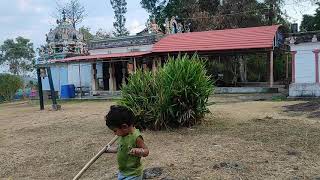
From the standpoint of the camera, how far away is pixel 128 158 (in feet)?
13.0

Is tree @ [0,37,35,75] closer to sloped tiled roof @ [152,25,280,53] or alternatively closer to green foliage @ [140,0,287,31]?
green foliage @ [140,0,287,31]

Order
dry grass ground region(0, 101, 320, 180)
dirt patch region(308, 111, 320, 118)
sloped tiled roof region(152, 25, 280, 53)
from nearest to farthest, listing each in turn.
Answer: dry grass ground region(0, 101, 320, 180)
dirt patch region(308, 111, 320, 118)
sloped tiled roof region(152, 25, 280, 53)

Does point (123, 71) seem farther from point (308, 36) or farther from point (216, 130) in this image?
point (216, 130)

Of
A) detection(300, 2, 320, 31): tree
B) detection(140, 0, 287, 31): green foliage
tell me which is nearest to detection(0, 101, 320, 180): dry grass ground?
detection(140, 0, 287, 31): green foliage

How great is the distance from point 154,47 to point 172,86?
15.7 meters

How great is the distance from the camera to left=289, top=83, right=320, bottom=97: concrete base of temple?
18.5 metres

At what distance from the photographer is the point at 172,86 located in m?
9.65

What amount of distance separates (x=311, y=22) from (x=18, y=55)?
34.7 m

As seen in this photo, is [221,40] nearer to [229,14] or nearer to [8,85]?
[229,14]

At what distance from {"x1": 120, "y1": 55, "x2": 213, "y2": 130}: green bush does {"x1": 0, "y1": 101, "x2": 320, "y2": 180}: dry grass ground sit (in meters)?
0.36

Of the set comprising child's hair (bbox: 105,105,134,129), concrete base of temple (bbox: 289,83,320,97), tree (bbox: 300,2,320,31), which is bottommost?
concrete base of temple (bbox: 289,83,320,97)

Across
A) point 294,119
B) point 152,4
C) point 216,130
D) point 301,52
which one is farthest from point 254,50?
point 152,4

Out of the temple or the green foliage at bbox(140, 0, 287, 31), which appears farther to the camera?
the green foliage at bbox(140, 0, 287, 31)

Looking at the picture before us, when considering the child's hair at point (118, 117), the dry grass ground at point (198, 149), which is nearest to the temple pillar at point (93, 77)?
the dry grass ground at point (198, 149)
